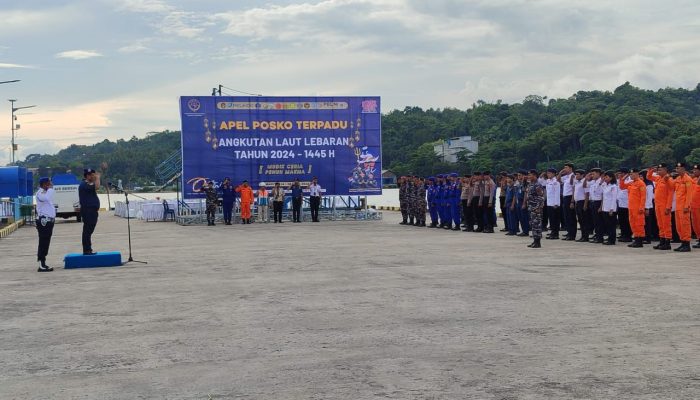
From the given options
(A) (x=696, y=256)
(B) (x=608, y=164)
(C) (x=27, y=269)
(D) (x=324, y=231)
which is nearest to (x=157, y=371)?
(C) (x=27, y=269)

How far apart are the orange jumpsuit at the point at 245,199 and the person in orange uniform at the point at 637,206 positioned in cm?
1545

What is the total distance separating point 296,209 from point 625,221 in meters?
14.6

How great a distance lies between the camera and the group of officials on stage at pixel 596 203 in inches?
608

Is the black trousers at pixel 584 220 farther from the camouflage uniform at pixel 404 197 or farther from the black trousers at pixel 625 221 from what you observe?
the camouflage uniform at pixel 404 197

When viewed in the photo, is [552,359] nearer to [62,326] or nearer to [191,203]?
[62,326]

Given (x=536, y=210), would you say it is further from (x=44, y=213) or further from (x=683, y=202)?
(x=44, y=213)

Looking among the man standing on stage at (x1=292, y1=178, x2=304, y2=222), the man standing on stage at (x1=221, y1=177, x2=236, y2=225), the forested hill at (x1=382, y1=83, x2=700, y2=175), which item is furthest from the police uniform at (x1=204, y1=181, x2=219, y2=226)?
the forested hill at (x1=382, y1=83, x2=700, y2=175)

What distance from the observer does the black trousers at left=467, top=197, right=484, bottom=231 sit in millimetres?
21625

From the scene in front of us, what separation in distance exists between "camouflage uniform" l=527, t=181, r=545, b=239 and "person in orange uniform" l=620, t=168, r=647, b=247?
1831 mm

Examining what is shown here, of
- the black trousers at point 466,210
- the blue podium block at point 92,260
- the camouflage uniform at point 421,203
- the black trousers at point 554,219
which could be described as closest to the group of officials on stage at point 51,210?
the blue podium block at point 92,260

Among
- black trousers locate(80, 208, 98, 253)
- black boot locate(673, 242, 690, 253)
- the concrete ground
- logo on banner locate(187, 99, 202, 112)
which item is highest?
logo on banner locate(187, 99, 202, 112)

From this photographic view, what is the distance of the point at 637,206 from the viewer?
1625 centimetres

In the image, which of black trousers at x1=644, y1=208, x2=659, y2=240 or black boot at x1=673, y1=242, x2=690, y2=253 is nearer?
black boot at x1=673, y1=242, x2=690, y2=253

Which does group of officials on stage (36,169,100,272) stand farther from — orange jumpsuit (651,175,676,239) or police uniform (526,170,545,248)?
orange jumpsuit (651,175,676,239)
